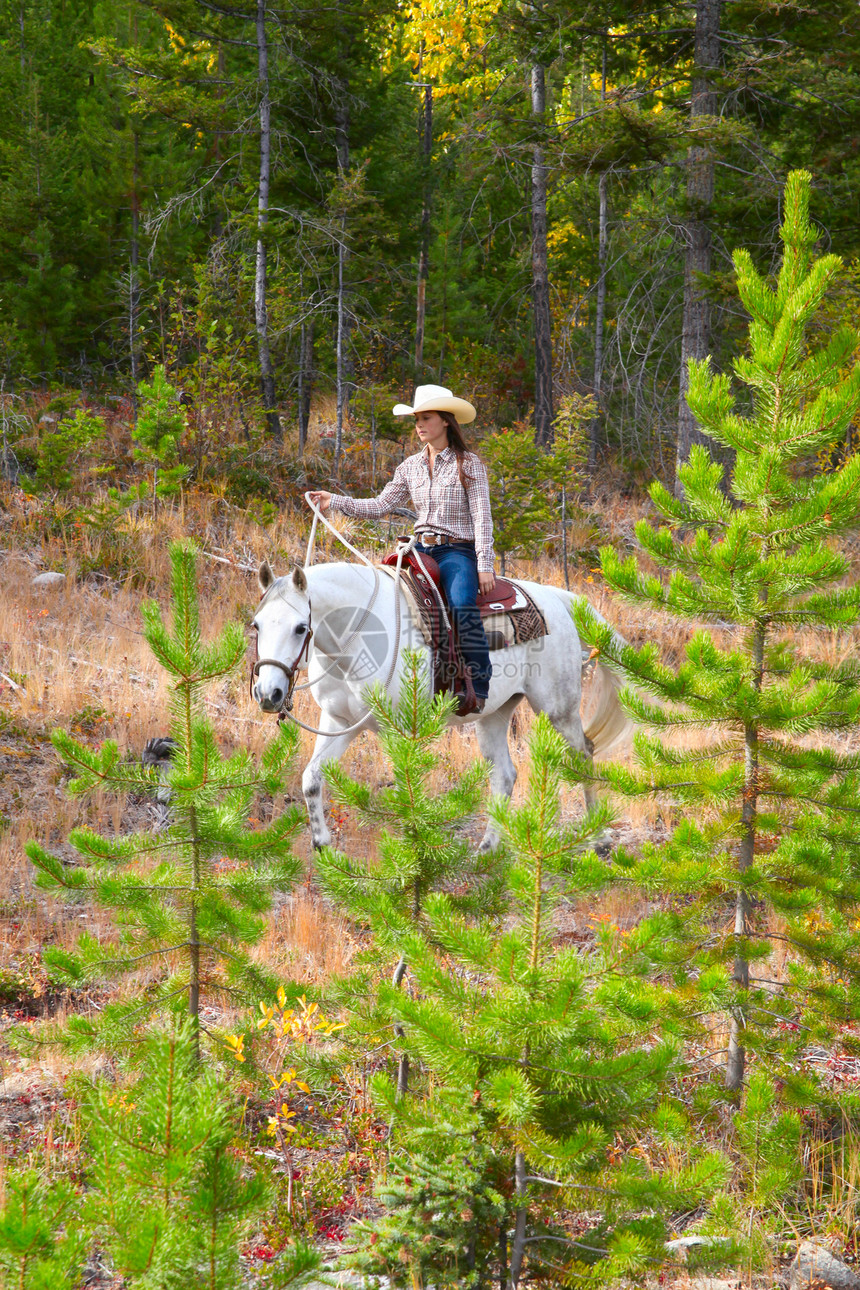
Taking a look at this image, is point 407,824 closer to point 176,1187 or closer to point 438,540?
point 176,1187

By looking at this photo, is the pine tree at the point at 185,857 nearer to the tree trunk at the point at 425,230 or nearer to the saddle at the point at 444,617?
the saddle at the point at 444,617

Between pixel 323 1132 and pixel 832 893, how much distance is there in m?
2.17

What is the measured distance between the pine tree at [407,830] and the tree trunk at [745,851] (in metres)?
1.23

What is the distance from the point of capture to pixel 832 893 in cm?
363

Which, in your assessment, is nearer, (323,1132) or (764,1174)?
(764,1174)

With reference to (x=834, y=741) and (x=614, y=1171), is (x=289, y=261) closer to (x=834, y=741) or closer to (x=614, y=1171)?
(x=834, y=741)

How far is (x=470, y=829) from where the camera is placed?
7.70 metres

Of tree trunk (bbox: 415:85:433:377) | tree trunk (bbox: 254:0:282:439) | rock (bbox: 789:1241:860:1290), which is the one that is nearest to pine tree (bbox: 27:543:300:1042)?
rock (bbox: 789:1241:860:1290)

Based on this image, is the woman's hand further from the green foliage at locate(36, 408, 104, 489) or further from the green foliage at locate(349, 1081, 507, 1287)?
the green foliage at locate(36, 408, 104, 489)

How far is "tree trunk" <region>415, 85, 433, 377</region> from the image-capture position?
1773cm

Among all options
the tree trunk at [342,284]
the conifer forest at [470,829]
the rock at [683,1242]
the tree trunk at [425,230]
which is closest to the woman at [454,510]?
the conifer forest at [470,829]

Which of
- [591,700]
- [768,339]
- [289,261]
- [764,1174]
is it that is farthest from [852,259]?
[764,1174]

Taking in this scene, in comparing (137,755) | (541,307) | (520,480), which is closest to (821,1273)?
(137,755)

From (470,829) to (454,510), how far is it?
2719 millimetres
